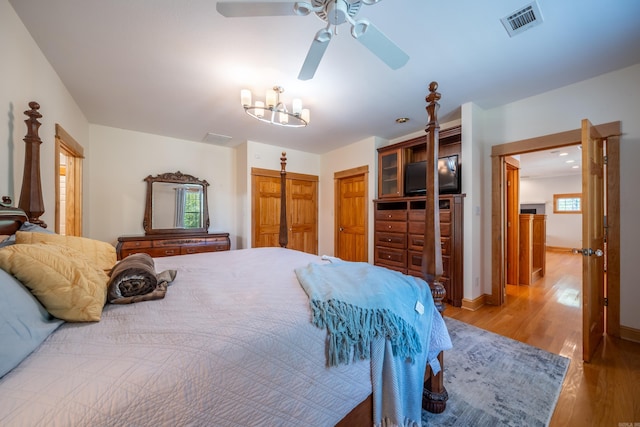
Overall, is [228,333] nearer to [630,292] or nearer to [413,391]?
[413,391]

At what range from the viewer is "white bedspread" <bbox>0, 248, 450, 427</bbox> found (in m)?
0.54

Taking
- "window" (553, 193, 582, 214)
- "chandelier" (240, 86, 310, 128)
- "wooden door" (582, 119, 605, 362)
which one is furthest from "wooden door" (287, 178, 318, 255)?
"window" (553, 193, 582, 214)

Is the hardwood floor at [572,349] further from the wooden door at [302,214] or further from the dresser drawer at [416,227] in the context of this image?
the wooden door at [302,214]

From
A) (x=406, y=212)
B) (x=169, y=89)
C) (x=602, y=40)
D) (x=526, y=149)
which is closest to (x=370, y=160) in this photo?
(x=406, y=212)

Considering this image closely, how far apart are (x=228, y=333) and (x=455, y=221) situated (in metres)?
2.87

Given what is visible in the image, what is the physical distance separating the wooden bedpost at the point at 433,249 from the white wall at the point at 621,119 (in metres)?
2.17

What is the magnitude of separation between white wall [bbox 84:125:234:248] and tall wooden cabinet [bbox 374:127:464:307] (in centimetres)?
300

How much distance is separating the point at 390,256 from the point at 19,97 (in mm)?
3976

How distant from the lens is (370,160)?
13.5ft

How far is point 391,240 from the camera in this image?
11.8ft

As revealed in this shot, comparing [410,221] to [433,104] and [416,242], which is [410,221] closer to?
[416,242]

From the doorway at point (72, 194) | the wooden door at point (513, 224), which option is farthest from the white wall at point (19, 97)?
the wooden door at point (513, 224)

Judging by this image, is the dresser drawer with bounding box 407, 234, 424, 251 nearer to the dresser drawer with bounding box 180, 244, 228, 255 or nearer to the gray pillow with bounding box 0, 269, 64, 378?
the dresser drawer with bounding box 180, 244, 228, 255

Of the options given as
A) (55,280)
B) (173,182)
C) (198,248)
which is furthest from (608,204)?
(173,182)
